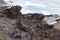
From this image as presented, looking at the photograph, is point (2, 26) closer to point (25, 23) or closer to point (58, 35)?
point (25, 23)

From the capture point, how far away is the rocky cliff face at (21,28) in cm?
825

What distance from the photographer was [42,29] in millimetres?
9102

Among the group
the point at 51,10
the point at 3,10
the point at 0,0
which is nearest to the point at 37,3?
the point at 51,10

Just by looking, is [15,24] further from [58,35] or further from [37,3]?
[37,3]

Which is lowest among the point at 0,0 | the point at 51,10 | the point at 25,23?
the point at 51,10

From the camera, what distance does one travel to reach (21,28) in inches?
348

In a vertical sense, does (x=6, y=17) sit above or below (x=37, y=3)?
above

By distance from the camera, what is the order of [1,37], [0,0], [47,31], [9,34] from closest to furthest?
[1,37]
[9,34]
[47,31]
[0,0]

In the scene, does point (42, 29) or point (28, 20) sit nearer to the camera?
point (42, 29)

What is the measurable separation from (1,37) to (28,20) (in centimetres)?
248

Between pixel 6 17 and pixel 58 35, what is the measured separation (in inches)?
85.1

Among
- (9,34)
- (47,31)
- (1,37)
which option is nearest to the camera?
(1,37)

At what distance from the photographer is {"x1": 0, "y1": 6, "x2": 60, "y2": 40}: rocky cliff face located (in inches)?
325

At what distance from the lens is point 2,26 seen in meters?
9.04
